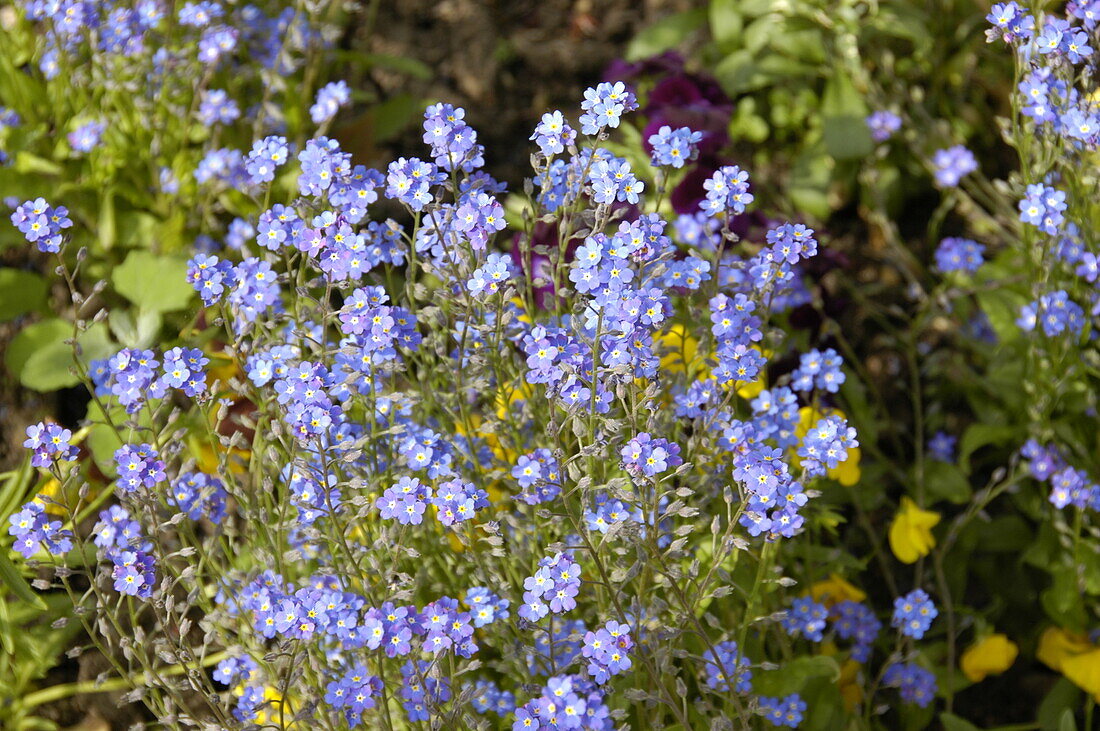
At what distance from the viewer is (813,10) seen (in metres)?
3.63

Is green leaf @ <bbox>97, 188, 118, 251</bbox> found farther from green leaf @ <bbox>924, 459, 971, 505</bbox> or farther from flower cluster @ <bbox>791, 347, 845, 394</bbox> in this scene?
green leaf @ <bbox>924, 459, 971, 505</bbox>

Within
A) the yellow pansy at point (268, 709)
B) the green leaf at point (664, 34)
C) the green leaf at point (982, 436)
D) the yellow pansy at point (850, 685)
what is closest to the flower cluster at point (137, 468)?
the yellow pansy at point (268, 709)

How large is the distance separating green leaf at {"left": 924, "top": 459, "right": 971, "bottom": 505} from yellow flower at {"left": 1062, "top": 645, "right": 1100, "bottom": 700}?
428 millimetres

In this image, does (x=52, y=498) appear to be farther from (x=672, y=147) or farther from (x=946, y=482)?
(x=946, y=482)

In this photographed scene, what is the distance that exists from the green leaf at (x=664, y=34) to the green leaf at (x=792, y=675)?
87.0 inches

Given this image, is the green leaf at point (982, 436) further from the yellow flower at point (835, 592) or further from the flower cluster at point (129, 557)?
the flower cluster at point (129, 557)

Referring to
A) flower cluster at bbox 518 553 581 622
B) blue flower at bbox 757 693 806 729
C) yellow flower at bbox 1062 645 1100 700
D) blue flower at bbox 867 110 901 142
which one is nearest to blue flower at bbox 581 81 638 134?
flower cluster at bbox 518 553 581 622

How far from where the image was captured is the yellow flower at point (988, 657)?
2.64 meters

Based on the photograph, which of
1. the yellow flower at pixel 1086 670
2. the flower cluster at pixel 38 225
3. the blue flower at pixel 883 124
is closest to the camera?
the flower cluster at pixel 38 225

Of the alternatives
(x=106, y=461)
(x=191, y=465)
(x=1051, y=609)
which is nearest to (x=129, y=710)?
(x=106, y=461)

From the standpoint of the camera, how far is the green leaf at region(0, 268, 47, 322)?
9.92 feet

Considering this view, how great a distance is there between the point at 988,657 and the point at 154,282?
2.13 metres

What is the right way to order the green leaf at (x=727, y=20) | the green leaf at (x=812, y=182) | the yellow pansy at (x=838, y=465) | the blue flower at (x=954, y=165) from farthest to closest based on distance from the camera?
1. the green leaf at (x=727, y=20)
2. the green leaf at (x=812, y=182)
3. the blue flower at (x=954, y=165)
4. the yellow pansy at (x=838, y=465)

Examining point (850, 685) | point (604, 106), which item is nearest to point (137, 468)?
point (604, 106)
